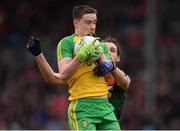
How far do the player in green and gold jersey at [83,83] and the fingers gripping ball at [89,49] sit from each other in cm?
3

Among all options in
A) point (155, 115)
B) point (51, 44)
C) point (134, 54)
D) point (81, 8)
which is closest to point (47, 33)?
point (51, 44)

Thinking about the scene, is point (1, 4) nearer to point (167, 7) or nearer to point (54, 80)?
point (167, 7)

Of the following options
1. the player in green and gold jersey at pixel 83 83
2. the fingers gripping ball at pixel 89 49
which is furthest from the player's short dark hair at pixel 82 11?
the fingers gripping ball at pixel 89 49

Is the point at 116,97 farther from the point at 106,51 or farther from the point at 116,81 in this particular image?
the point at 106,51

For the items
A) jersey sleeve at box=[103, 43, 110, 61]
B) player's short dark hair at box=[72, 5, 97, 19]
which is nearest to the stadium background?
A: jersey sleeve at box=[103, 43, 110, 61]

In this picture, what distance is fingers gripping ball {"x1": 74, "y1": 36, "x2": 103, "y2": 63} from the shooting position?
25.5 feet

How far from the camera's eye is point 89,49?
307 inches

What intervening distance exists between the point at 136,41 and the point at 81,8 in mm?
9755

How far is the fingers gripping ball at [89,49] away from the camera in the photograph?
25.5 feet

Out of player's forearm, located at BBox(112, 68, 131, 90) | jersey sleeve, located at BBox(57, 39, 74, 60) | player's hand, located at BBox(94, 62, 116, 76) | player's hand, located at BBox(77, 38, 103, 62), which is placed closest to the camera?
player's hand, located at BBox(77, 38, 103, 62)

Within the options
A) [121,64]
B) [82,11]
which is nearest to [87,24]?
[82,11]

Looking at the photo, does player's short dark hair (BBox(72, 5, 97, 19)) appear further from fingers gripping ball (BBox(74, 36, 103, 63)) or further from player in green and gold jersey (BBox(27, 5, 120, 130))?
fingers gripping ball (BBox(74, 36, 103, 63))

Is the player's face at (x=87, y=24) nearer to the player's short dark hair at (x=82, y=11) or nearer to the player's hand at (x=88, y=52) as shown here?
the player's short dark hair at (x=82, y=11)

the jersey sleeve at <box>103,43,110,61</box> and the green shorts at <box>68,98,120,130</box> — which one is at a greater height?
the jersey sleeve at <box>103,43,110,61</box>
